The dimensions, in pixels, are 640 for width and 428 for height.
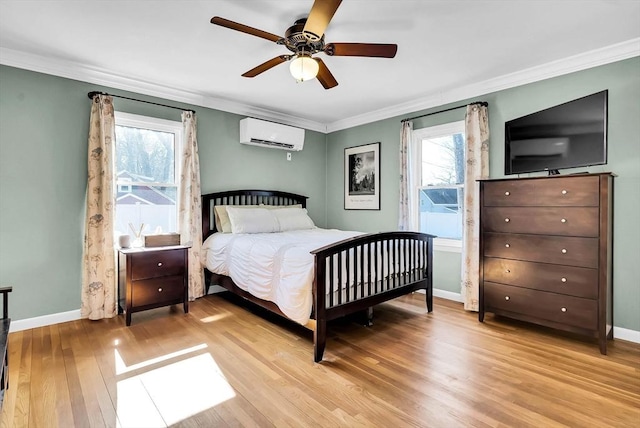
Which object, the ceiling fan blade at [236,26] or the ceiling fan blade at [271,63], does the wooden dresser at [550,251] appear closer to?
the ceiling fan blade at [271,63]

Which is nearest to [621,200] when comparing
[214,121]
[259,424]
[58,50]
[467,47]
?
[467,47]

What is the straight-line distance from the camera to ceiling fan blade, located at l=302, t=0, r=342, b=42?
184 cm

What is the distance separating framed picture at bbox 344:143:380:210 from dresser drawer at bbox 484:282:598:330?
7.09ft

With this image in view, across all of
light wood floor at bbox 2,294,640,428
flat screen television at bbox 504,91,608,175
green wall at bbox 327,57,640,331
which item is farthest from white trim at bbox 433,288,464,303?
flat screen television at bbox 504,91,608,175

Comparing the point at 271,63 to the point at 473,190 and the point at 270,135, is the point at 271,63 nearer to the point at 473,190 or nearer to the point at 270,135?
the point at 270,135

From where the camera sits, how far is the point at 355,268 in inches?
109

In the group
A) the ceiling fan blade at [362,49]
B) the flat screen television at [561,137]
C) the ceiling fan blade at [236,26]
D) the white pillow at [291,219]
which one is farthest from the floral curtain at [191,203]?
the flat screen television at [561,137]

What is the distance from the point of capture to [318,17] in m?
1.97

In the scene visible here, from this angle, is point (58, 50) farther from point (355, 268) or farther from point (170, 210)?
point (355, 268)

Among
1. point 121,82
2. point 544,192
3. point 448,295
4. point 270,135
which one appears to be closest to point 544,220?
point 544,192

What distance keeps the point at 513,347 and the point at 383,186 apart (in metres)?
2.74

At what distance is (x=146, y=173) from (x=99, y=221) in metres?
0.81

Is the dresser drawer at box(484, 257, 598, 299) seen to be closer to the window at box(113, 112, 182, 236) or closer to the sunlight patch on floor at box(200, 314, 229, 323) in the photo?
the sunlight patch on floor at box(200, 314, 229, 323)

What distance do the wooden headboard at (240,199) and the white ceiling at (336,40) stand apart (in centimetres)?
129
